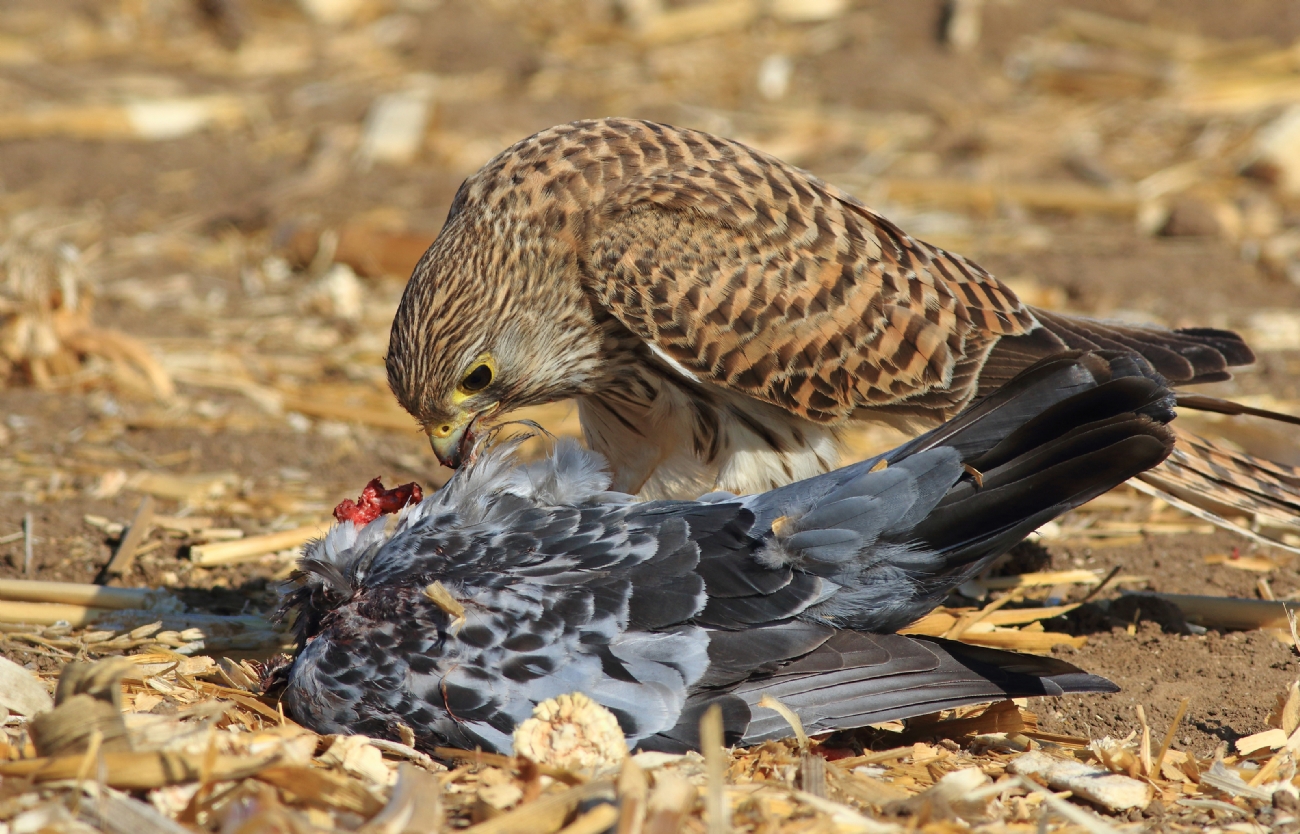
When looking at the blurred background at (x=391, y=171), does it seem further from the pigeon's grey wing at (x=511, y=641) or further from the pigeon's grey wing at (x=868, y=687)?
the pigeon's grey wing at (x=868, y=687)

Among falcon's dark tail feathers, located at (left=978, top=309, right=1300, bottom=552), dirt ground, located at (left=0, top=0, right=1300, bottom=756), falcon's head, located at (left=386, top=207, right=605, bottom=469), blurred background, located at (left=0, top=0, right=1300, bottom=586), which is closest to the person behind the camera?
falcon's head, located at (left=386, top=207, right=605, bottom=469)

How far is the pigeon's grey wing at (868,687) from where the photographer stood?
269cm

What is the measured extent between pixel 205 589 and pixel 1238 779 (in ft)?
9.36


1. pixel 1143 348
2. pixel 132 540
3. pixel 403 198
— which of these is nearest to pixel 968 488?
pixel 1143 348

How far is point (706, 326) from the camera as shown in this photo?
11.7 ft

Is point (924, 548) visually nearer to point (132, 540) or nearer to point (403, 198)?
point (132, 540)

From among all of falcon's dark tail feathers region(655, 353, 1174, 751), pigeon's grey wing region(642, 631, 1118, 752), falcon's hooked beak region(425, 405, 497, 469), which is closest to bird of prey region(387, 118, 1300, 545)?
falcon's hooked beak region(425, 405, 497, 469)

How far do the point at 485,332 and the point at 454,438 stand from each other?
332mm

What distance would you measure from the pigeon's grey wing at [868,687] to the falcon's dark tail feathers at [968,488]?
117 mm

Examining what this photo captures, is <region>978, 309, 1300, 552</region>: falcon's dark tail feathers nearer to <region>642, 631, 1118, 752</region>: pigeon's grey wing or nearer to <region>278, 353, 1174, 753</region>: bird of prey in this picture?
<region>278, 353, 1174, 753</region>: bird of prey

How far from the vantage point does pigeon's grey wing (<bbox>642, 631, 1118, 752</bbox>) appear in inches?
106

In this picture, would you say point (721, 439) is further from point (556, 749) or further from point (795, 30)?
point (795, 30)

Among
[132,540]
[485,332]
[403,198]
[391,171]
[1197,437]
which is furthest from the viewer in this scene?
[391,171]

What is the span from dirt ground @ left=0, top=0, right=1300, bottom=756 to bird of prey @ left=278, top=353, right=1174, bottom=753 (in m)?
0.62
